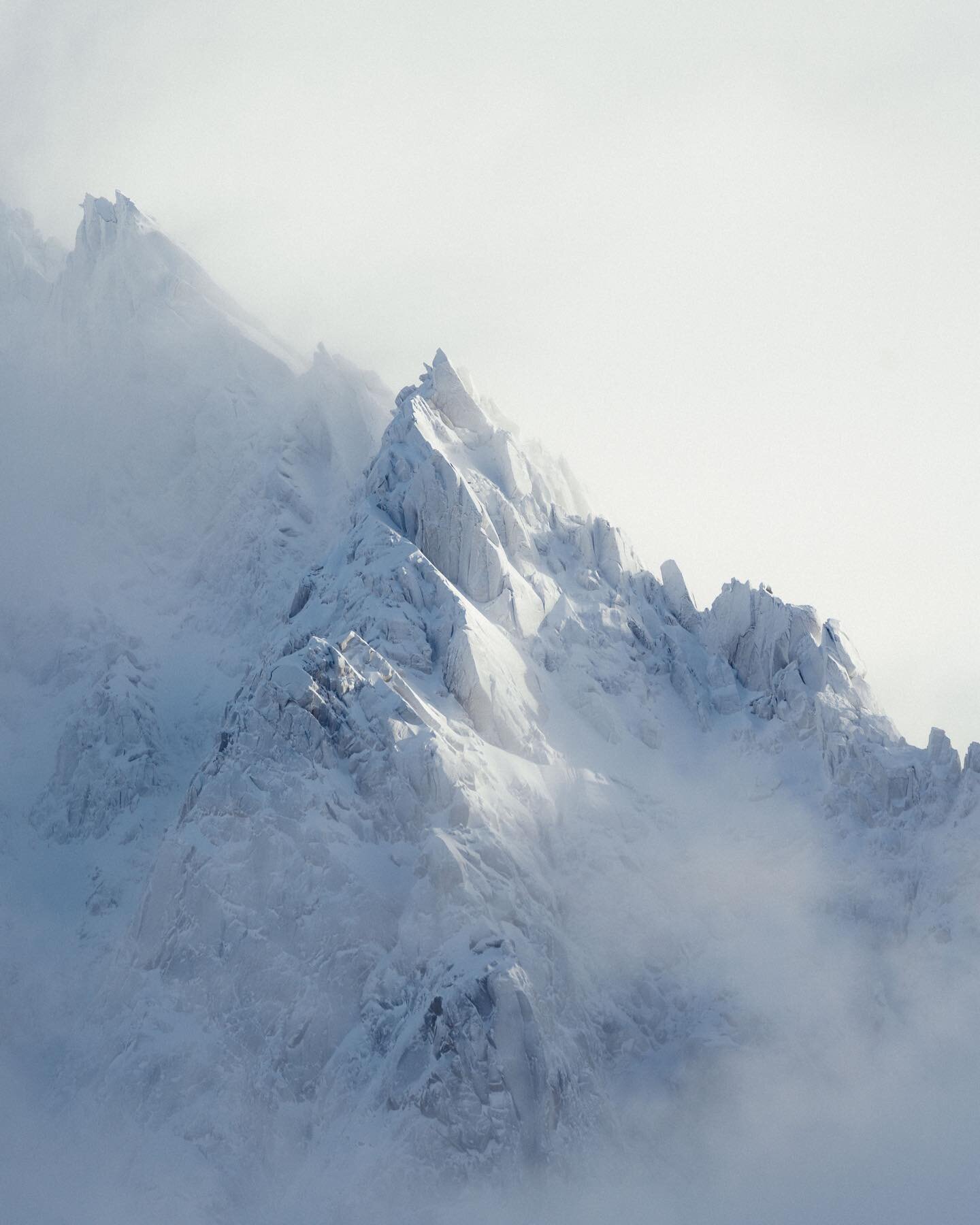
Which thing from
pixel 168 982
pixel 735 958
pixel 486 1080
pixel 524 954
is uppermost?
pixel 735 958

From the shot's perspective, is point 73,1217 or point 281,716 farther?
point 281,716

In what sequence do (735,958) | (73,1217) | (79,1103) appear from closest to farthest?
(73,1217), (79,1103), (735,958)

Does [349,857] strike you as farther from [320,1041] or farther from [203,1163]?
[203,1163]

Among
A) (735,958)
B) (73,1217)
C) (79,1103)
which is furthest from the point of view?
(735,958)

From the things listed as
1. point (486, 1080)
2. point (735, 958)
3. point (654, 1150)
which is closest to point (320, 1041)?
point (486, 1080)

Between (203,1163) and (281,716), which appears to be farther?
(281,716)

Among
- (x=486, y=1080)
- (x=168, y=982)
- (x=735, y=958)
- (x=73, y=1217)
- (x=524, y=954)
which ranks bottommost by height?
(x=73, y=1217)

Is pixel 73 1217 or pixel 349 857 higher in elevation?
pixel 349 857

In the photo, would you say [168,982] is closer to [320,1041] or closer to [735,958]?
[320,1041]

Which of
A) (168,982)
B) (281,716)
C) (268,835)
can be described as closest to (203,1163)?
(168,982)
